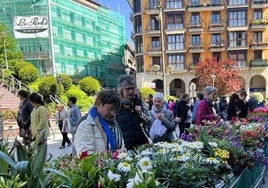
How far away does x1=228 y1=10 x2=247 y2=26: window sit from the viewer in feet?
115

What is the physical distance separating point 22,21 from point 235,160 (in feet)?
130

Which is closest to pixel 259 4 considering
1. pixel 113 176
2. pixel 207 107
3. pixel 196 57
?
pixel 196 57

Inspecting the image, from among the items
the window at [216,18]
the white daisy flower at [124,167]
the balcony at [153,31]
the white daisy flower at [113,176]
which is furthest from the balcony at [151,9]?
the white daisy flower at [113,176]

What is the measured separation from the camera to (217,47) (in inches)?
1389

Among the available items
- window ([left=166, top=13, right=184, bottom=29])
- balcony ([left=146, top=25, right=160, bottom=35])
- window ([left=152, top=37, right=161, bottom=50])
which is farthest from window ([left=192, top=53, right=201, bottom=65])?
balcony ([left=146, top=25, right=160, bottom=35])

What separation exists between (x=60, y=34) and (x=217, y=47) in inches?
812

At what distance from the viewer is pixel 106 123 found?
252 cm

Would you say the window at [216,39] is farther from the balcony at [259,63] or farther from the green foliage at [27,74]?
the green foliage at [27,74]

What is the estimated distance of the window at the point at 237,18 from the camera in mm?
35125

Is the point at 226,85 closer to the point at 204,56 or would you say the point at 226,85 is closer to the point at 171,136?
the point at 204,56

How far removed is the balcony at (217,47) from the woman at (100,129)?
34.6 metres

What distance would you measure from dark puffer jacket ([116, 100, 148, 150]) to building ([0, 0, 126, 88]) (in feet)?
118

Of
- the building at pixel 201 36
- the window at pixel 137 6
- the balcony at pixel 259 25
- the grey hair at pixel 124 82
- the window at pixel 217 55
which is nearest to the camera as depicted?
the grey hair at pixel 124 82

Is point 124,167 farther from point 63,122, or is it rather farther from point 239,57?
point 239,57
